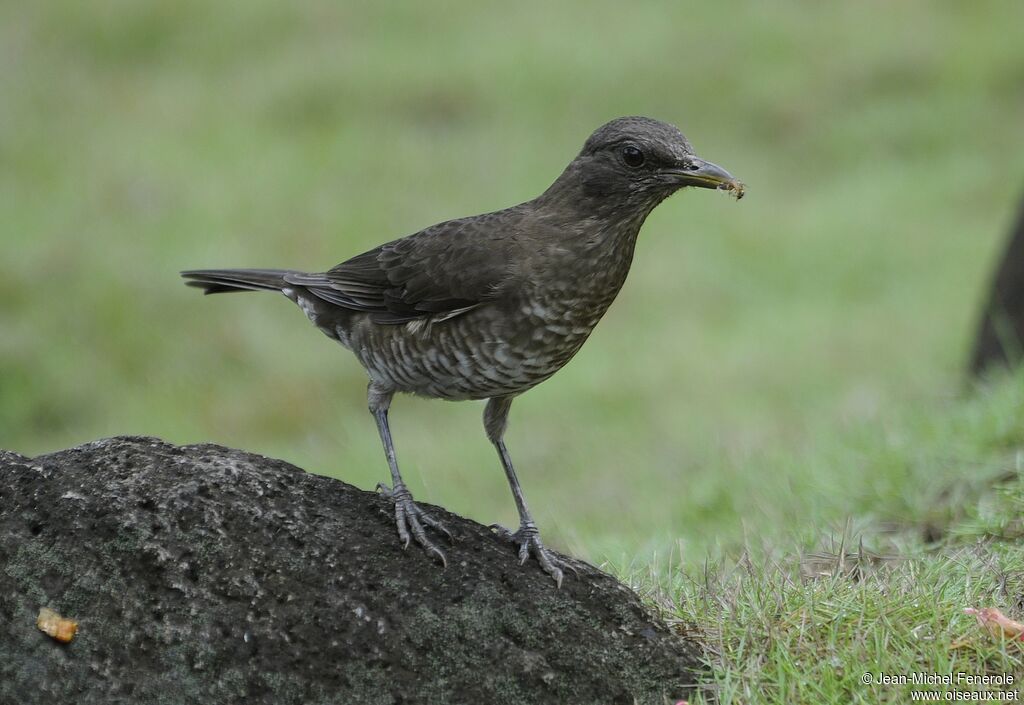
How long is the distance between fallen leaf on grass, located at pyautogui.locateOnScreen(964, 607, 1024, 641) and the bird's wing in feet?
5.61

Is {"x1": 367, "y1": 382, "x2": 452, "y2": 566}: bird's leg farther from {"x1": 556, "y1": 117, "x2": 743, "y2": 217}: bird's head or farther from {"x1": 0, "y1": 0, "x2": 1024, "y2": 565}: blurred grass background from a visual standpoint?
{"x1": 0, "y1": 0, "x2": 1024, "y2": 565}: blurred grass background

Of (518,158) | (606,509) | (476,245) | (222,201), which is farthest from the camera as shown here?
(518,158)

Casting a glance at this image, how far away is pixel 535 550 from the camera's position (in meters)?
3.79

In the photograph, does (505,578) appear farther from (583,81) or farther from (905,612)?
(583,81)

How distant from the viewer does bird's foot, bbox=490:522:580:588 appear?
3.67 metres

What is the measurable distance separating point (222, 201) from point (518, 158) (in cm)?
309

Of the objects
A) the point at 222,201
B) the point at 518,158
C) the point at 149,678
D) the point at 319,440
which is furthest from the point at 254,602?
the point at 518,158

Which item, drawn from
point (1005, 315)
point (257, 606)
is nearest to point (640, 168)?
point (257, 606)

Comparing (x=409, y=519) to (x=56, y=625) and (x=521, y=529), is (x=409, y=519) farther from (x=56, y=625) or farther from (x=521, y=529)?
(x=56, y=625)

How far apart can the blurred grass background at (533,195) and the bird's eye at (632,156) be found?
1.59m

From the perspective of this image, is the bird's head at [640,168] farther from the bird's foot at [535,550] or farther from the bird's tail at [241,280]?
the bird's tail at [241,280]

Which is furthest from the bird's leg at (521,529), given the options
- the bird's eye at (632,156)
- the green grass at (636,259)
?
the bird's eye at (632,156)

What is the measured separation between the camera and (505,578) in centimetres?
359

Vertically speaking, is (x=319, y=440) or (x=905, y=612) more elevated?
(x=319, y=440)
